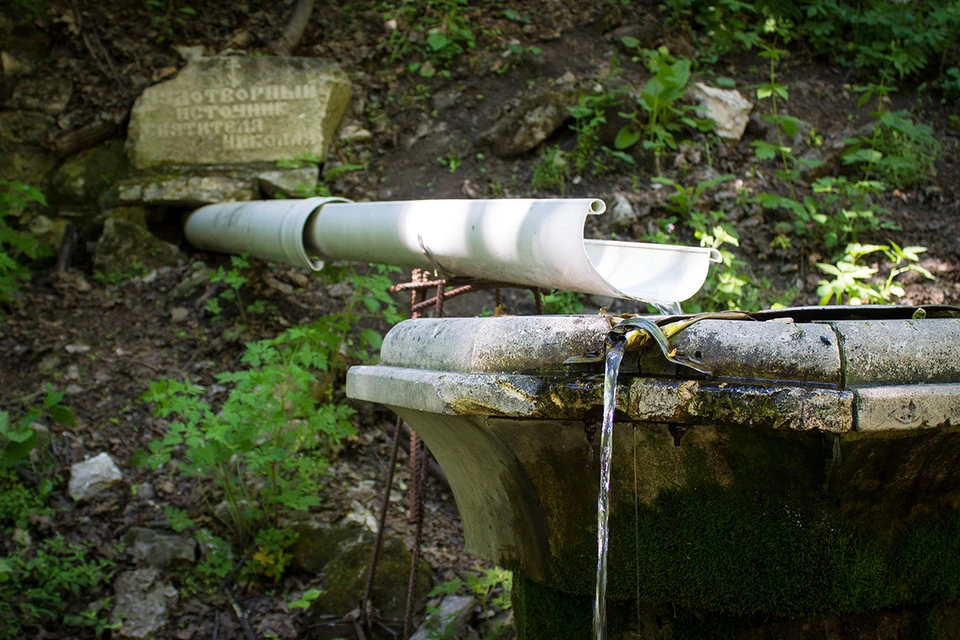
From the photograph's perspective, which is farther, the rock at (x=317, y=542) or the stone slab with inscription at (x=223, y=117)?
the stone slab with inscription at (x=223, y=117)

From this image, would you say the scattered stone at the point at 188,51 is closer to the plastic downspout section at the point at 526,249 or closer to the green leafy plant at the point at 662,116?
the green leafy plant at the point at 662,116

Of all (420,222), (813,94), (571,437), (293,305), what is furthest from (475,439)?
(813,94)

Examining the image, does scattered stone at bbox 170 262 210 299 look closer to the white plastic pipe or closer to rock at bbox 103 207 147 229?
rock at bbox 103 207 147 229

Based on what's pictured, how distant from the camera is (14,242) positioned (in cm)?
527

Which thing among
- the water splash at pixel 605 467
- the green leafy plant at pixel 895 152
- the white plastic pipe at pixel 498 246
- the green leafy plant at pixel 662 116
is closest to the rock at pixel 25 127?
the white plastic pipe at pixel 498 246

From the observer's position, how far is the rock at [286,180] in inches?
239

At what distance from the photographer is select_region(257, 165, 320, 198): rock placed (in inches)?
239

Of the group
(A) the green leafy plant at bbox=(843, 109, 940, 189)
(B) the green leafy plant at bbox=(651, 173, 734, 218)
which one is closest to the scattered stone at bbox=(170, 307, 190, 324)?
(B) the green leafy plant at bbox=(651, 173, 734, 218)

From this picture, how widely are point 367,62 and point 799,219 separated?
149 inches

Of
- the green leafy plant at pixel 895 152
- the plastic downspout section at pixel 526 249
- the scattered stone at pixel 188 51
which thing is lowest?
the plastic downspout section at pixel 526 249

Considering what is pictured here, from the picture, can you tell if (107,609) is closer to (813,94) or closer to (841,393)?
(841,393)

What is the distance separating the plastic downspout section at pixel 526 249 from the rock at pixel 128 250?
2571 mm

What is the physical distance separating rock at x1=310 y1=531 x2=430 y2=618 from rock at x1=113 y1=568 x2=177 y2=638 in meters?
0.59

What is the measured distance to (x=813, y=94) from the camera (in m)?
7.05
